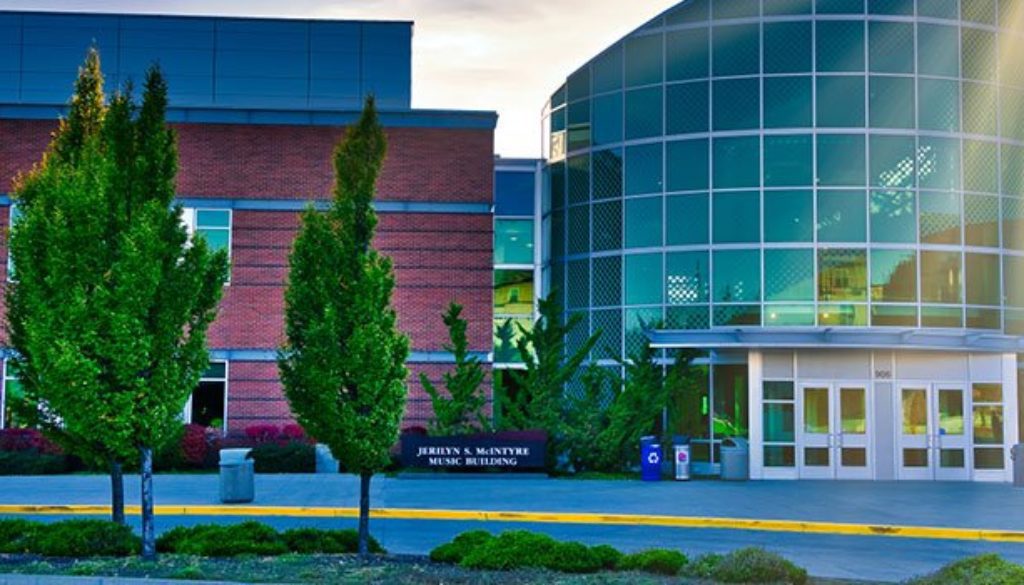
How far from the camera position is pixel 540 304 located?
32094mm

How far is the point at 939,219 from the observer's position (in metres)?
32.5

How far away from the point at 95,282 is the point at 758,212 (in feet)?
66.6

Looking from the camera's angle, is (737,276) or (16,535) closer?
(16,535)

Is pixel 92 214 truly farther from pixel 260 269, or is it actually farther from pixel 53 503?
pixel 260 269

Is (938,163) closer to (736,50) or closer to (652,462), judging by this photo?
A: (736,50)

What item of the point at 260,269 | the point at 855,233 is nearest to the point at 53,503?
the point at 260,269

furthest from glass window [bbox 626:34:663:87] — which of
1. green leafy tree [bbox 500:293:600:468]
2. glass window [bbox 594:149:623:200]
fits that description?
green leafy tree [bbox 500:293:600:468]

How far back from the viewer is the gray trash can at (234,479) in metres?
23.4

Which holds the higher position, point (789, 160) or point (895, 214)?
point (789, 160)

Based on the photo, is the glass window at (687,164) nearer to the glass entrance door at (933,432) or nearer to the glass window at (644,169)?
the glass window at (644,169)

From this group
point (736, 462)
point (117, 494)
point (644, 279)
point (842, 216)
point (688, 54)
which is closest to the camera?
point (117, 494)

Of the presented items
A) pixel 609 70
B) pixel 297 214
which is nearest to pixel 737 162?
pixel 609 70

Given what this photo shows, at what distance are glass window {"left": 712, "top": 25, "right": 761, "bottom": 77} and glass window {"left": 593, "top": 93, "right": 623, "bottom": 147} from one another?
2841 millimetres

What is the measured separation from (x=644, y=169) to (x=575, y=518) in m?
14.3
